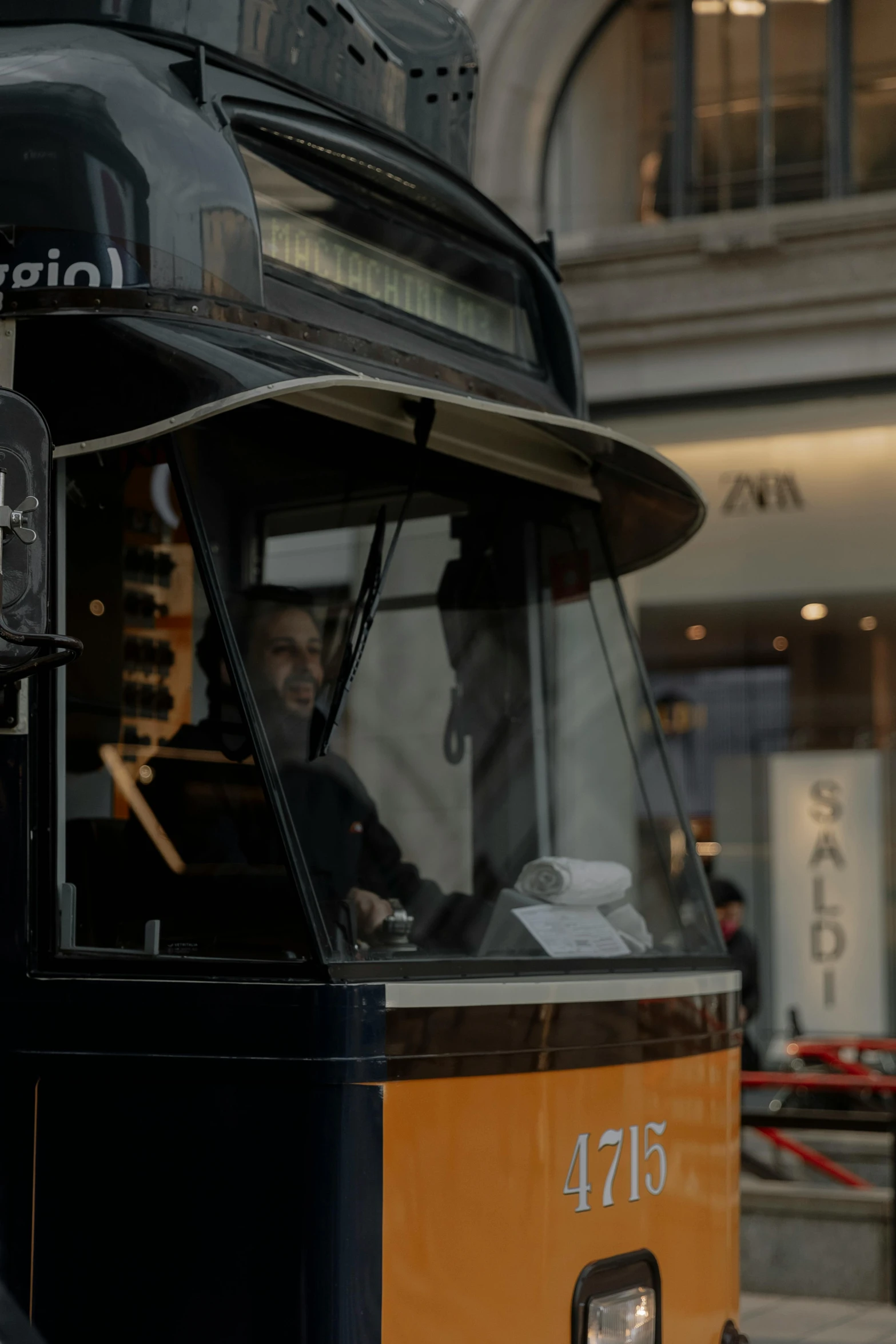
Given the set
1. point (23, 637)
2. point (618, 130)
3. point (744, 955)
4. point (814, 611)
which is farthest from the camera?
point (618, 130)

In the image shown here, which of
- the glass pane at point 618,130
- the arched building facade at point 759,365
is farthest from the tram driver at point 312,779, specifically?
the glass pane at point 618,130

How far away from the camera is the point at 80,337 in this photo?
9.71 ft

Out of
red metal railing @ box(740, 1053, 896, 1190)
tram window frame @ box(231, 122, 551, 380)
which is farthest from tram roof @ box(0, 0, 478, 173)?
red metal railing @ box(740, 1053, 896, 1190)

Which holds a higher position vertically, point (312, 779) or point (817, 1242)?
point (312, 779)

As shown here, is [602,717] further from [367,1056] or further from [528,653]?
[367,1056]

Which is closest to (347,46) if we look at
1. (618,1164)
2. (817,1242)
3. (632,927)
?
(632,927)

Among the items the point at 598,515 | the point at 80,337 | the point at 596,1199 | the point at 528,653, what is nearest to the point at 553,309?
the point at 598,515

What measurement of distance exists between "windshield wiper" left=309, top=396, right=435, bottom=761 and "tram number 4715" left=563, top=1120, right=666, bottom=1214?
888mm

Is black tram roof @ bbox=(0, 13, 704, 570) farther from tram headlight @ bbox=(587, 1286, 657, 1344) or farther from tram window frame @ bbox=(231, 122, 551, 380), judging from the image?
tram headlight @ bbox=(587, 1286, 657, 1344)

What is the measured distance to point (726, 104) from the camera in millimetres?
10172

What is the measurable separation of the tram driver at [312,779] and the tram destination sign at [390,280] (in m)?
0.78

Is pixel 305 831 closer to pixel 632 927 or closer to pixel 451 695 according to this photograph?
pixel 451 695

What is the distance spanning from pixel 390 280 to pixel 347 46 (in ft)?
1.83

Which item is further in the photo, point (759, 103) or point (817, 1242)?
point (759, 103)
